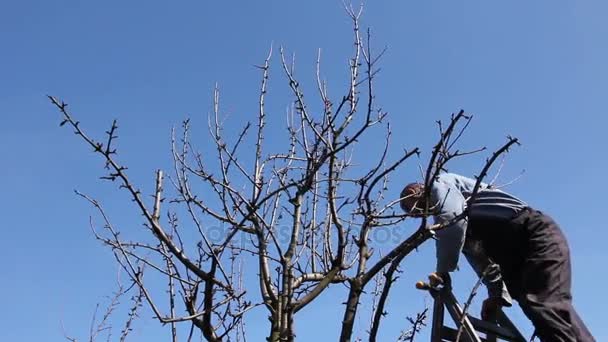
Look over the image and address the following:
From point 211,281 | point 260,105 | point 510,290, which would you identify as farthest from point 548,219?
point 211,281

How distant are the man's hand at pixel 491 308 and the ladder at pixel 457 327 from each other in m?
0.18

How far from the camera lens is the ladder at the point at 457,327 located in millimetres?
3098

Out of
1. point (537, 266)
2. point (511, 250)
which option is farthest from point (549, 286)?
point (511, 250)

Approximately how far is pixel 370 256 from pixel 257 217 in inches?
22.5

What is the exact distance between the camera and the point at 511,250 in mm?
3492

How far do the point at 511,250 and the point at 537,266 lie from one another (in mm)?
249

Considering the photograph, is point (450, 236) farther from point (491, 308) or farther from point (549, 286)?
point (491, 308)

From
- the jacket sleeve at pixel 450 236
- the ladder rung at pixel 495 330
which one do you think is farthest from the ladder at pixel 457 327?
the jacket sleeve at pixel 450 236

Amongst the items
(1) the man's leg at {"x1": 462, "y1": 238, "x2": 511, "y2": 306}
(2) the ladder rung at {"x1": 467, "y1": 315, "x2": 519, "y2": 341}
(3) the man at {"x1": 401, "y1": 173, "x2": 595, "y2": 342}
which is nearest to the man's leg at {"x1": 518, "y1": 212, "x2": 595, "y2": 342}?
(3) the man at {"x1": 401, "y1": 173, "x2": 595, "y2": 342}

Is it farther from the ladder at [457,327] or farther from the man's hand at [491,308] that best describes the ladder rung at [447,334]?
the man's hand at [491,308]

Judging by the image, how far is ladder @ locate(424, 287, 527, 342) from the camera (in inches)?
122

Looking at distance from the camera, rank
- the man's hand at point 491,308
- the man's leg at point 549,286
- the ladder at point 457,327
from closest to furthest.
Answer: the man's leg at point 549,286, the ladder at point 457,327, the man's hand at point 491,308

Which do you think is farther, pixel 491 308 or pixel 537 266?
pixel 491 308

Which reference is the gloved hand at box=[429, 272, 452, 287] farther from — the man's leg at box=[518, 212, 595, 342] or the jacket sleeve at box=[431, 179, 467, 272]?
the man's leg at box=[518, 212, 595, 342]
